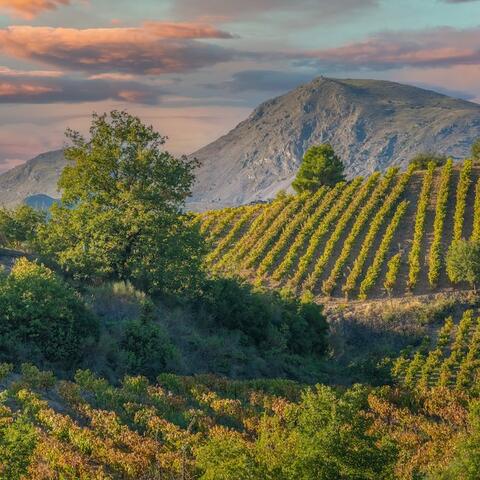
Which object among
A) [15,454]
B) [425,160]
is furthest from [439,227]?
[15,454]

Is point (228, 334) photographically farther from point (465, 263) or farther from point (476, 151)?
point (476, 151)

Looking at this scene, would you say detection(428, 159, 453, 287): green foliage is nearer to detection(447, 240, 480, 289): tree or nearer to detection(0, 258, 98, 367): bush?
detection(447, 240, 480, 289): tree

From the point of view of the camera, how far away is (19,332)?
824 inches

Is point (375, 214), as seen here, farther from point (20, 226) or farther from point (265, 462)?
point (265, 462)

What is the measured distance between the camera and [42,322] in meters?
21.3

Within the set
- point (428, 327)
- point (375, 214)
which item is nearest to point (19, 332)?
point (428, 327)

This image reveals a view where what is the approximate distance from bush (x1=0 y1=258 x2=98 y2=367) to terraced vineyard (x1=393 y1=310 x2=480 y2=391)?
622 inches

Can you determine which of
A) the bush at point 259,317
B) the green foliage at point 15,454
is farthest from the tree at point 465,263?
the green foliage at point 15,454

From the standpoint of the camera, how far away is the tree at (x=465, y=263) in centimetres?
4578

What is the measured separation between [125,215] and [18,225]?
52.3 ft

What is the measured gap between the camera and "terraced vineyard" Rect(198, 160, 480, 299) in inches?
1930

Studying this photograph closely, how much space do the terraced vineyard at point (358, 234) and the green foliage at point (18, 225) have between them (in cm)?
1437

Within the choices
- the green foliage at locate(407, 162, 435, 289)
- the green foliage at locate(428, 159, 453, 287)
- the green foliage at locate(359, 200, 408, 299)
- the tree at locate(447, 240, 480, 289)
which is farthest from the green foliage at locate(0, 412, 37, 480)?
the green foliage at locate(428, 159, 453, 287)

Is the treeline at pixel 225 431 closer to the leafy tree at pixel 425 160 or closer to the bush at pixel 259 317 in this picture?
the bush at pixel 259 317
